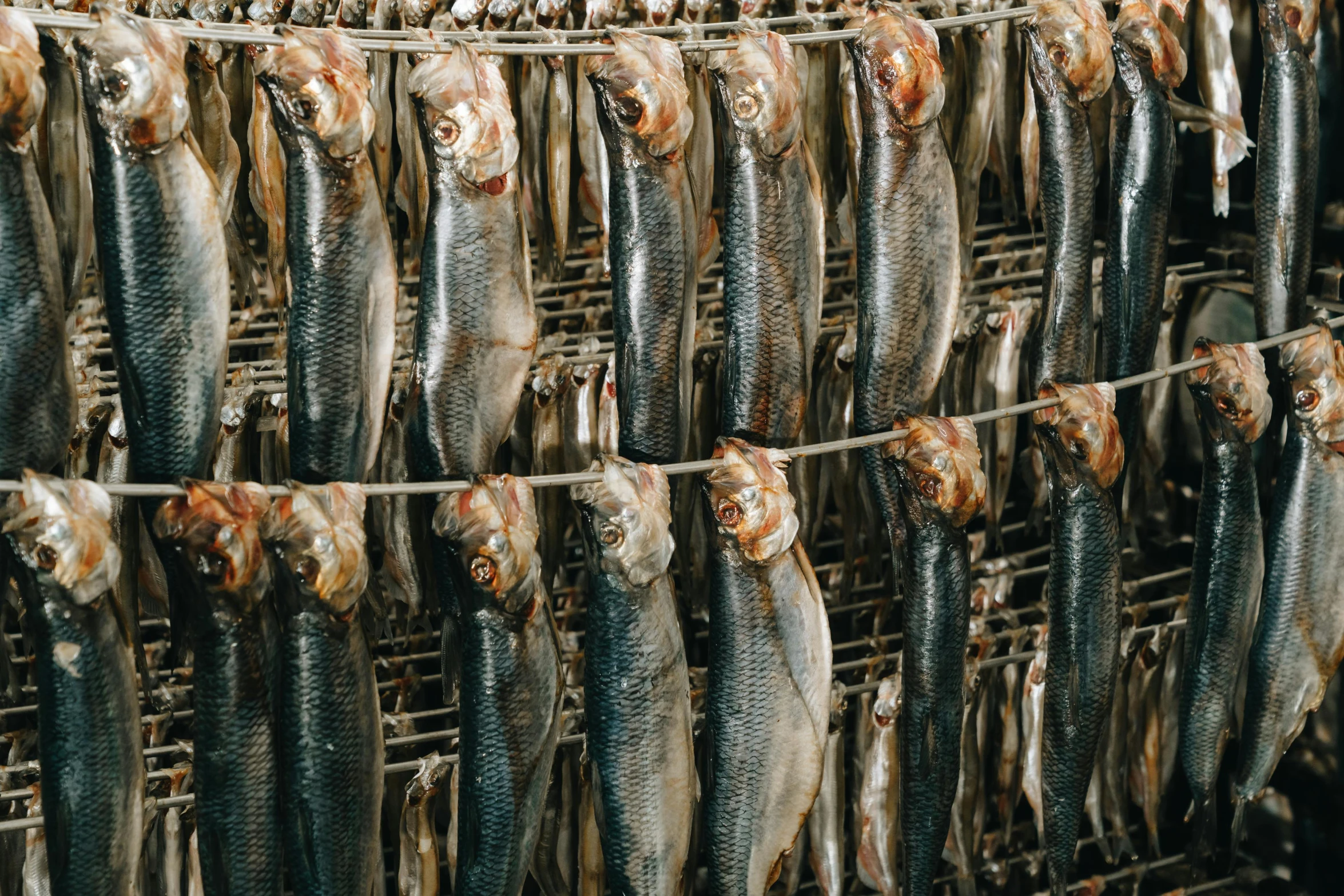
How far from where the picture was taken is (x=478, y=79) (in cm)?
178

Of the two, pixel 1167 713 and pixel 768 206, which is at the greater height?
pixel 768 206

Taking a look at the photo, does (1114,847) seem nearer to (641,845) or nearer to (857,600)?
(857,600)

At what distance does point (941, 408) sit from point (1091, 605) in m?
0.60

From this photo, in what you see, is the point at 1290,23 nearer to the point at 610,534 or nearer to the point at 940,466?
the point at 940,466

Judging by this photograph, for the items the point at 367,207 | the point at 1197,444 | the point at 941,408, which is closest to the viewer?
the point at 367,207

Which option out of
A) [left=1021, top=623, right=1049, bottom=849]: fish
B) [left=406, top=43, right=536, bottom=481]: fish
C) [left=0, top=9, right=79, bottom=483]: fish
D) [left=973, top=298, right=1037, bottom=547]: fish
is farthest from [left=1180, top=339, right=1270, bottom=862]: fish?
[left=0, top=9, right=79, bottom=483]: fish

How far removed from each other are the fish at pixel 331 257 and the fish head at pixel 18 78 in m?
0.28

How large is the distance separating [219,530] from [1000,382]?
5.81 ft

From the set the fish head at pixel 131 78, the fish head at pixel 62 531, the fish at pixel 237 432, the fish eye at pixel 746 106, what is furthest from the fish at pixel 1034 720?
the fish head at pixel 131 78

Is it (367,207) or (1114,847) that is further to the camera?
(1114,847)

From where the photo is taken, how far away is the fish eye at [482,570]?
1768 mm

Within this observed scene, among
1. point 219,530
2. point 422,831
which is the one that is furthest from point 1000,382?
point 219,530

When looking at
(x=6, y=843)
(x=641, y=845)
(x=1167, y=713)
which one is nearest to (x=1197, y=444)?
(x=1167, y=713)

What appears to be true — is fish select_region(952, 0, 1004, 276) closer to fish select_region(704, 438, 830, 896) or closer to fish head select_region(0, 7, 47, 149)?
fish select_region(704, 438, 830, 896)
